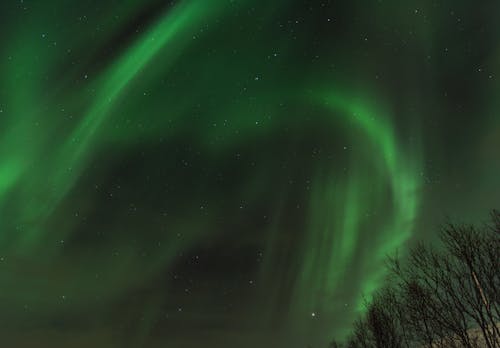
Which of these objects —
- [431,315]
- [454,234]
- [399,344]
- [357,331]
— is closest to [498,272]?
[454,234]

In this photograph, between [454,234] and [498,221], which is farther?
[454,234]

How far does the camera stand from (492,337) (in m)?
18.1

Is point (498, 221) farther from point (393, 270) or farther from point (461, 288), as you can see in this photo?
point (393, 270)

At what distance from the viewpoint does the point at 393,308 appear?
27.6 metres

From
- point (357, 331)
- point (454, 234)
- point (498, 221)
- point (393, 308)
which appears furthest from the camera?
point (357, 331)

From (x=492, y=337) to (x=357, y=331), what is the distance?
19.4 m

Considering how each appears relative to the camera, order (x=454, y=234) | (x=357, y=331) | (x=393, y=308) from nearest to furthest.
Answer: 1. (x=454, y=234)
2. (x=393, y=308)
3. (x=357, y=331)

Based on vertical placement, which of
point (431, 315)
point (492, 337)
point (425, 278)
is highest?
point (425, 278)

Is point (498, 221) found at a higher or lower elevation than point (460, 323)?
higher

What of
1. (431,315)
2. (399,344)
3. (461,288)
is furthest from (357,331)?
(461,288)

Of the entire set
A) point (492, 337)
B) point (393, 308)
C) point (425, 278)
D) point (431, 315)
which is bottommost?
point (492, 337)

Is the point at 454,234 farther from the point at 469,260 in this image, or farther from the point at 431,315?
the point at 431,315

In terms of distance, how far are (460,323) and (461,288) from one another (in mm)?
2133

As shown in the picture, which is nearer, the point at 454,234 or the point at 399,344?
the point at 454,234
